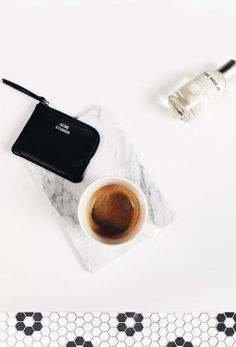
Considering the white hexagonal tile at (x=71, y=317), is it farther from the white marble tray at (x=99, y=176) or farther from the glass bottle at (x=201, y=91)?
the glass bottle at (x=201, y=91)

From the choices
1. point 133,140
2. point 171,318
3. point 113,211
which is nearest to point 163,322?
point 171,318

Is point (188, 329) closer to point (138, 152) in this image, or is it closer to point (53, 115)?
point (138, 152)

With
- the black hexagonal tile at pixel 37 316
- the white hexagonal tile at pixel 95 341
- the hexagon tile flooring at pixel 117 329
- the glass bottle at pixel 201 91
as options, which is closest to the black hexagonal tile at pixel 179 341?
the hexagon tile flooring at pixel 117 329

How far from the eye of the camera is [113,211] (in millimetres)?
1001

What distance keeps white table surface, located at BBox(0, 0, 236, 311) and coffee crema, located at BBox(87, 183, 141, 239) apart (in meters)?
0.07

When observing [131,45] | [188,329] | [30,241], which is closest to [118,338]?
[188,329]

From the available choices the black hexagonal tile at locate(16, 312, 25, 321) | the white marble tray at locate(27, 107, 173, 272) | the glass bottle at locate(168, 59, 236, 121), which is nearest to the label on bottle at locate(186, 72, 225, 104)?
the glass bottle at locate(168, 59, 236, 121)

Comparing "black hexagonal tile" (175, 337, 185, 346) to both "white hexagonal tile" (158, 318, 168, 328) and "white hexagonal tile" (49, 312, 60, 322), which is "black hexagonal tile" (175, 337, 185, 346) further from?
"white hexagonal tile" (49, 312, 60, 322)

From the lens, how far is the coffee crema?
976 mm

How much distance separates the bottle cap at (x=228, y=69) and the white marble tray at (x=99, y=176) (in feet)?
0.68

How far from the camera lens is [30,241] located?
3.36 feet

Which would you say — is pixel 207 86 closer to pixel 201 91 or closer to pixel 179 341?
pixel 201 91

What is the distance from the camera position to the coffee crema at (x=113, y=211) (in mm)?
976

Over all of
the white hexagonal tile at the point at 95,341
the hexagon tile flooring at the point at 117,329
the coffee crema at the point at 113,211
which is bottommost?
the white hexagonal tile at the point at 95,341
